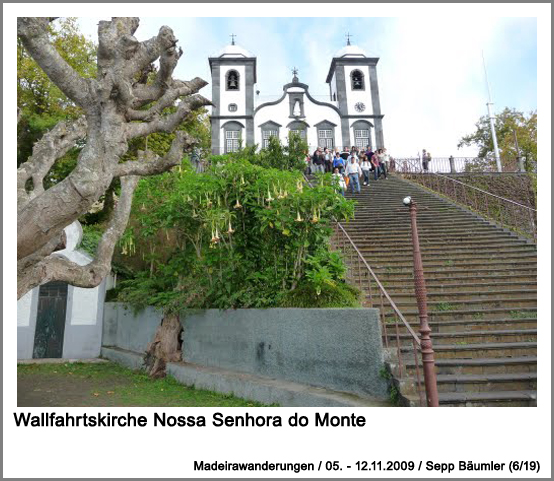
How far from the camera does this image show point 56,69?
510cm

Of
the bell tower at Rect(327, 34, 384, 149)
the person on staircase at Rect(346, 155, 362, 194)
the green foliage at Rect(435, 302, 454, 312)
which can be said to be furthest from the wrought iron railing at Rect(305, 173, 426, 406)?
the bell tower at Rect(327, 34, 384, 149)

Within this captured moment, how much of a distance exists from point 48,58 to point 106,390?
6.35m

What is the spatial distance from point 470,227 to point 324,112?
23614 mm

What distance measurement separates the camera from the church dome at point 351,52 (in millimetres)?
34750

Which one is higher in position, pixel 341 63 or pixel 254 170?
pixel 341 63

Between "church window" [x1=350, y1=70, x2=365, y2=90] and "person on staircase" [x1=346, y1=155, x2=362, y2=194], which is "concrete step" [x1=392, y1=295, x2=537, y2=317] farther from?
"church window" [x1=350, y1=70, x2=365, y2=90]

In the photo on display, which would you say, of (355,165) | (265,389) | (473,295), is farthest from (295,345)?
(355,165)

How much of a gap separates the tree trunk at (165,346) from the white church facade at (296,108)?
78.1 feet

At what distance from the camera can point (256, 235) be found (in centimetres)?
785

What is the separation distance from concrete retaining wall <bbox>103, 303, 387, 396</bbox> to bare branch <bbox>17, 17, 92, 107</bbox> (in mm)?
4422

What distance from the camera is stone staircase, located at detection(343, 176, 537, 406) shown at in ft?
18.0

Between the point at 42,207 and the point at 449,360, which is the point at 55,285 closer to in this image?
the point at 42,207

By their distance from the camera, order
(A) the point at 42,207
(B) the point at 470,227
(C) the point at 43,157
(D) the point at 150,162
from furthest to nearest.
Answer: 1. (B) the point at 470,227
2. (C) the point at 43,157
3. (D) the point at 150,162
4. (A) the point at 42,207

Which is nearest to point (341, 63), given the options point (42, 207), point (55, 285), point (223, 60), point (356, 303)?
point (223, 60)
